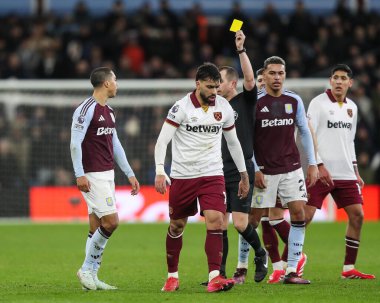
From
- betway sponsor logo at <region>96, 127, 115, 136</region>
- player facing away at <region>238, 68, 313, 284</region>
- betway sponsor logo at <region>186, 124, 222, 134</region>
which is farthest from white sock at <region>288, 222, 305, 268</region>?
betway sponsor logo at <region>96, 127, 115, 136</region>

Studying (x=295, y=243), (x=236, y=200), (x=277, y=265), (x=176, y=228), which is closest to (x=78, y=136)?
(x=176, y=228)

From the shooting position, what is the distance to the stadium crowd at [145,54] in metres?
22.5

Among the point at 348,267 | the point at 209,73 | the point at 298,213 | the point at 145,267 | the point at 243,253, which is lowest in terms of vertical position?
the point at 145,267

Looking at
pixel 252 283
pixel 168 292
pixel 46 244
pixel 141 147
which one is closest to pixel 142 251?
pixel 46 244

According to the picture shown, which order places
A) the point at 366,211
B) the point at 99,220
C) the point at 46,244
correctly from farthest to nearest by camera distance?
the point at 366,211 → the point at 46,244 → the point at 99,220

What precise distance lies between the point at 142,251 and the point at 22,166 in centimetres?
728

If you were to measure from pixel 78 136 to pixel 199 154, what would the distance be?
124 centimetres

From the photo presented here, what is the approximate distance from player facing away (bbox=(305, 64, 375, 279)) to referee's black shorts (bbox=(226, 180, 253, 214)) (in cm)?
128

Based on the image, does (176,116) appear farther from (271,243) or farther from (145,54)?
(145,54)

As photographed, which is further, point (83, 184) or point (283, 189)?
point (283, 189)

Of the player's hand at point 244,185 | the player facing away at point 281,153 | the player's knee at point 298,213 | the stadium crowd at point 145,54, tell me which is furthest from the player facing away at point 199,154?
the stadium crowd at point 145,54

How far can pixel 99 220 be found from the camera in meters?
11.1

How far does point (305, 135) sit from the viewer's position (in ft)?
38.0

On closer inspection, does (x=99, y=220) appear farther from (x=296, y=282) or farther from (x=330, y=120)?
(x=330, y=120)
